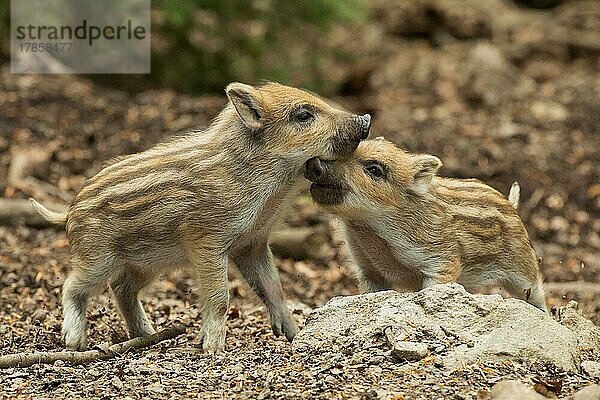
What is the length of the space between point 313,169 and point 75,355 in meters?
1.86

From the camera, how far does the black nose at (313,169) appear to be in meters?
6.62

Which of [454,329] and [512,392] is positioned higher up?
[512,392]

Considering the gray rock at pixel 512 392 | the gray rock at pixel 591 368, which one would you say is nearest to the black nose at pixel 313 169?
the gray rock at pixel 591 368

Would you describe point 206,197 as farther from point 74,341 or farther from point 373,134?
point 373,134

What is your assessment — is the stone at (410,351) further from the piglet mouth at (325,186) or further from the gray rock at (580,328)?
the piglet mouth at (325,186)

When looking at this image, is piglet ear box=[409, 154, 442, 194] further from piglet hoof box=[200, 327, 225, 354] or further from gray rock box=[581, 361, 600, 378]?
gray rock box=[581, 361, 600, 378]

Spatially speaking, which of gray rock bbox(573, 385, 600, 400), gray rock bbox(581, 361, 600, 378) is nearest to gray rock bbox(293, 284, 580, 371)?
gray rock bbox(581, 361, 600, 378)

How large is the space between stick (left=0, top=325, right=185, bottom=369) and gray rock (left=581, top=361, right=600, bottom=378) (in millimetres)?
2657

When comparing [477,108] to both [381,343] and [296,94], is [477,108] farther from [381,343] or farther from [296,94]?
[381,343]

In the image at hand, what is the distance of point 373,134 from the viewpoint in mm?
12805

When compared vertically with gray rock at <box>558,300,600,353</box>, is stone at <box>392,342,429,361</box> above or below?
above

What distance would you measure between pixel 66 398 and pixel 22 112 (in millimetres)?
7420

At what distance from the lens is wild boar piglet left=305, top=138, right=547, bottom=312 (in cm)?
678

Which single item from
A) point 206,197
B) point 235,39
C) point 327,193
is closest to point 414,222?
point 327,193
